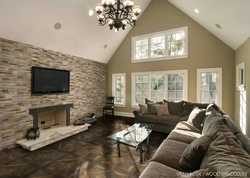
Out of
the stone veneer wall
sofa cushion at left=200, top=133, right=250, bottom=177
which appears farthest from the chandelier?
sofa cushion at left=200, top=133, right=250, bottom=177

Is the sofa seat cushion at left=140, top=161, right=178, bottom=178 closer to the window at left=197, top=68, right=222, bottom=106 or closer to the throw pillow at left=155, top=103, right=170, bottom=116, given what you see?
the throw pillow at left=155, top=103, right=170, bottom=116

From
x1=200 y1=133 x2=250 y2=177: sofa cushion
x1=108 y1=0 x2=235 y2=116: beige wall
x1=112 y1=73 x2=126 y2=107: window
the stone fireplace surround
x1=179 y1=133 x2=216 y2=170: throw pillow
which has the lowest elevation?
the stone fireplace surround

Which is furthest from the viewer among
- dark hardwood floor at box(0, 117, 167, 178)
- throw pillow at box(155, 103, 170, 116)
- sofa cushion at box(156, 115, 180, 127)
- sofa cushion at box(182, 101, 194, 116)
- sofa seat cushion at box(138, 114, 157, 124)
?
throw pillow at box(155, 103, 170, 116)

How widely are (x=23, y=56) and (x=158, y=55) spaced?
4.55 meters

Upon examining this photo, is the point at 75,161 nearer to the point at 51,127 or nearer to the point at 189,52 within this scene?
the point at 51,127

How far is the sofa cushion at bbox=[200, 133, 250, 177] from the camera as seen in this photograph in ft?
2.76

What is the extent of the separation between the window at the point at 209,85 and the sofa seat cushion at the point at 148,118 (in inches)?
76.5

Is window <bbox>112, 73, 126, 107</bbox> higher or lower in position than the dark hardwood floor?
higher

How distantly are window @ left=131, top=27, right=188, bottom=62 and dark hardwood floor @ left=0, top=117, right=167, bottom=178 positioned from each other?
3403 mm

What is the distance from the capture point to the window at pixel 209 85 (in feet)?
14.7

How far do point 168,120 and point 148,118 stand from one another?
601 mm

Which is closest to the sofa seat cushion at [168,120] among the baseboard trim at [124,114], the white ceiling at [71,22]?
the baseboard trim at [124,114]

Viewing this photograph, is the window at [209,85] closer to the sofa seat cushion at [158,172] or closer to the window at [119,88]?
the window at [119,88]

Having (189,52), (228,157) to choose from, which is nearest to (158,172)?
(228,157)
